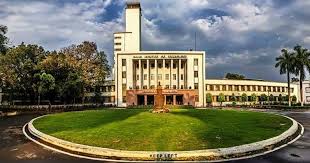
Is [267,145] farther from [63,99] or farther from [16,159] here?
[63,99]

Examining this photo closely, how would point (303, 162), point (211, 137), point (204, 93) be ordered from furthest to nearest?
1. point (204, 93)
2. point (211, 137)
3. point (303, 162)

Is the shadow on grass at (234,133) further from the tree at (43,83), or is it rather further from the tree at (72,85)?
the tree at (72,85)

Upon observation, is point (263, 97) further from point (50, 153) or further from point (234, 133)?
point (50, 153)

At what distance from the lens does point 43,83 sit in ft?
211

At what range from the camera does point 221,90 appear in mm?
102062

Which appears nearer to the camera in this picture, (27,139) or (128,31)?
(27,139)

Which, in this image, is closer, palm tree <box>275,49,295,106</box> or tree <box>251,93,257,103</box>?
palm tree <box>275,49,295,106</box>

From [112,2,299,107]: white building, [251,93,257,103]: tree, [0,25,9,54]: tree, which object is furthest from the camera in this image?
[251,93,257,103]: tree

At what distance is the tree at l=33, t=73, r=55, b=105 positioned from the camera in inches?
2517

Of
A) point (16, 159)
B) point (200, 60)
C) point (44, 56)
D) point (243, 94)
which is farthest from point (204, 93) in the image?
point (16, 159)

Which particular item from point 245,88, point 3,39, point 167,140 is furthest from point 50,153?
point 245,88

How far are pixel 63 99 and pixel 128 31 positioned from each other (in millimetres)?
43189

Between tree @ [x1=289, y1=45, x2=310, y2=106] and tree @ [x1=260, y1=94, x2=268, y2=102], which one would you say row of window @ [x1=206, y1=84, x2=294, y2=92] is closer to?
tree @ [x1=260, y1=94, x2=268, y2=102]

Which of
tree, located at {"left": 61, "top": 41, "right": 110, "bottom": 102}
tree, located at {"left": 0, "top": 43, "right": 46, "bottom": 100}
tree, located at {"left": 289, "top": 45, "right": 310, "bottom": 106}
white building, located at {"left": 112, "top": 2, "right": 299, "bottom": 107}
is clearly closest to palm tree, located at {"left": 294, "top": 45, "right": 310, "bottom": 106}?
tree, located at {"left": 289, "top": 45, "right": 310, "bottom": 106}
